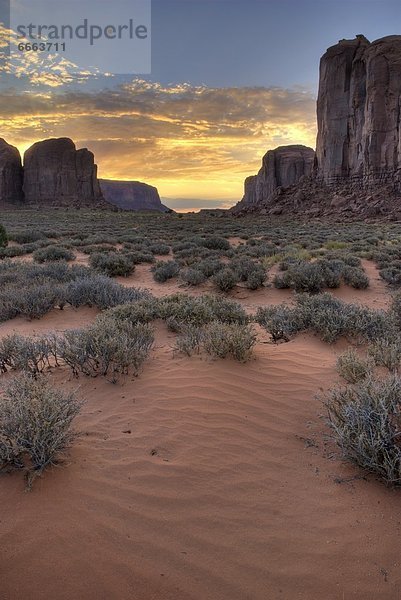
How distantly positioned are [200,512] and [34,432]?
1260mm

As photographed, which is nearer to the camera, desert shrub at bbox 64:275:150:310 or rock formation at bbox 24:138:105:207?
desert shrub at bbox 64:275:150:310

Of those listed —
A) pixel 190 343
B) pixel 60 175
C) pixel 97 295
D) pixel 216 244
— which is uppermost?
pixel 60 175

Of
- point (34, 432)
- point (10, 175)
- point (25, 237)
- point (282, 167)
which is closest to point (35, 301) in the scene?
point (34, 432)

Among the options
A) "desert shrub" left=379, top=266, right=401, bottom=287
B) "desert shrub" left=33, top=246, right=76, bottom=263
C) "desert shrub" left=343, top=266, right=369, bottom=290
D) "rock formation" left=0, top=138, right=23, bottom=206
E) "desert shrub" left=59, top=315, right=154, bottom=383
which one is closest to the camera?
"desert shrub" left=59, top=315, right=154, bottom=383

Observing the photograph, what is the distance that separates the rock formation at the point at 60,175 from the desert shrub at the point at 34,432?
324 feet

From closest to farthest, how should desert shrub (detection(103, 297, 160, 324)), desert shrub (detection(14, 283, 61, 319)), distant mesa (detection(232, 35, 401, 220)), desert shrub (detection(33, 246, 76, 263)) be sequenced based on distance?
desert shrub (detection(103, 297, 160, 324)) < desert shrub (detection(14, 283, 61, 319)) < desert shrub (detection(33, 246, 76, 263)) < distant mesa (detection(232, 35, 401, 220))

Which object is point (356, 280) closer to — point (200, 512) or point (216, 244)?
point (216, 244)

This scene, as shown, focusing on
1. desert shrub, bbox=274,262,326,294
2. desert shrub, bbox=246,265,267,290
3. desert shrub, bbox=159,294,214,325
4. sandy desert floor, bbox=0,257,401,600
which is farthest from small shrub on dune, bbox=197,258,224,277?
sandy desert floor, bbox=0,257,401,600

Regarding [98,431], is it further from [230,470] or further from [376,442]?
[376,442]

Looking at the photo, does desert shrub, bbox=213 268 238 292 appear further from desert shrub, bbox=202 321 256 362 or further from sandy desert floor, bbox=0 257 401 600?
sandy desert floor, bbox=0 257 401 600

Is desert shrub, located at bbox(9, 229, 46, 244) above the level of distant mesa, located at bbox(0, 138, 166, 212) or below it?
below

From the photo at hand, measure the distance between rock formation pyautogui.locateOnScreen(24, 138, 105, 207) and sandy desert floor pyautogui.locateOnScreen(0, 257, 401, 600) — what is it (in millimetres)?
98696

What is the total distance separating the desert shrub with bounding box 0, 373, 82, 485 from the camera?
2664 mm

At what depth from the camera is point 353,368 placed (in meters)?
4.20
